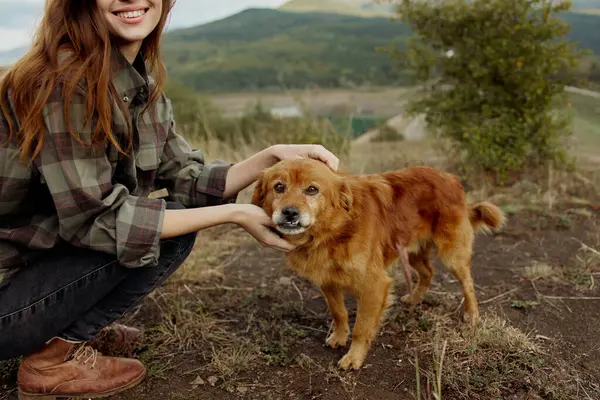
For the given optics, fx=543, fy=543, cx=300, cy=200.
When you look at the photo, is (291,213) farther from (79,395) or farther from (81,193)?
(79,395)

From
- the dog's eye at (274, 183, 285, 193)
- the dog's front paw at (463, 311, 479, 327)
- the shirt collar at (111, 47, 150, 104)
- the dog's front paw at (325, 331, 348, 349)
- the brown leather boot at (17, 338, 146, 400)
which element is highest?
the shirt collar at (111, 47, 150, 104)

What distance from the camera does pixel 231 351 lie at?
2.97 m

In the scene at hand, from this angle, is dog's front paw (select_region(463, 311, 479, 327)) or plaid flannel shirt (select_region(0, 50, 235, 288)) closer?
plaid flannel shirt (select_region(0, 50, 235, 288))

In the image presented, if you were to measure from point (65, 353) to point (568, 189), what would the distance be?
5218mm

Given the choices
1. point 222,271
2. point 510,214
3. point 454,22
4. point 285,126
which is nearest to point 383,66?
point 285,126

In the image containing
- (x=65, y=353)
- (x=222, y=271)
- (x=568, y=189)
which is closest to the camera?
(x=65, y=353)

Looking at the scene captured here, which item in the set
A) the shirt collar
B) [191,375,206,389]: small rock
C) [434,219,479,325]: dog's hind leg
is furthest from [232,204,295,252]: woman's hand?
[434,219,479,325]: dog's hind leg

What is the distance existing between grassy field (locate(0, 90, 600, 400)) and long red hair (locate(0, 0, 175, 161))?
132cm

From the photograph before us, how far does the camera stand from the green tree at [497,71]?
19.2 ft

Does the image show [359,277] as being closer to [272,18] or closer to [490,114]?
[490,114]

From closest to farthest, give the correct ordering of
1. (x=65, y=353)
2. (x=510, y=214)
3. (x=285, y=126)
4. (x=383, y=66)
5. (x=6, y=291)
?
(x=6, y=291) < (x=65, y=353) < (x=510, y=214) < (x=285, y=126) < (x=383, y=66)

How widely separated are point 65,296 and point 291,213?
1.06m

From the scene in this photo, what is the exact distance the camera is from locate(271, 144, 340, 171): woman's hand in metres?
2.89

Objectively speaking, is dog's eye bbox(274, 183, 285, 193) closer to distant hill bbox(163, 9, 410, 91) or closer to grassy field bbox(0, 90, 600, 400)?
grassy field bbox(0, 90, 600, 400)
